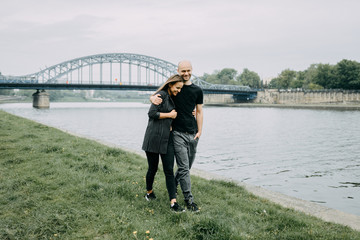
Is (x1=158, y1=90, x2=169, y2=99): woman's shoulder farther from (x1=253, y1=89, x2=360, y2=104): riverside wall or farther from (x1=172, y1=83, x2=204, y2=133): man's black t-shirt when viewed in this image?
(x1=253, y1=89, x2=360, y2=104): riverside wall

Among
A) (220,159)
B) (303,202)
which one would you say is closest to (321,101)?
(220,159)

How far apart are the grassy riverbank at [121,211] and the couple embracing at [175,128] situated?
1.37 feet

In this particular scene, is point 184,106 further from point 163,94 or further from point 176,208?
point 176,208

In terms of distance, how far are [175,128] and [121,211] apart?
4.43ft

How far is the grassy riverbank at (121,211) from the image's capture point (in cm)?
377

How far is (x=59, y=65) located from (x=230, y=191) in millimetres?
95829

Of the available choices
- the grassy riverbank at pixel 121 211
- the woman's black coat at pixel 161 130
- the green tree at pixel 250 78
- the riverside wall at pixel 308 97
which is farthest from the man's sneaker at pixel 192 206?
the green tree at pixel 250 78

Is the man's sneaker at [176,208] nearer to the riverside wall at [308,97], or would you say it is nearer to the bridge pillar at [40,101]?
the bridge pillar at [40,101]

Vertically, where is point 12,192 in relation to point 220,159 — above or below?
above

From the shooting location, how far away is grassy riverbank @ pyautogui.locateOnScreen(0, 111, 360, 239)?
148 inches

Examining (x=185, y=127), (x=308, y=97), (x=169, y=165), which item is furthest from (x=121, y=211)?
(x=308, y=97)

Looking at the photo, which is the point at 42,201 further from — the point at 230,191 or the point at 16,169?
the point at 230,191

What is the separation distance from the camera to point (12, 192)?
5109mm

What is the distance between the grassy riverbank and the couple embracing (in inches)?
16.4
